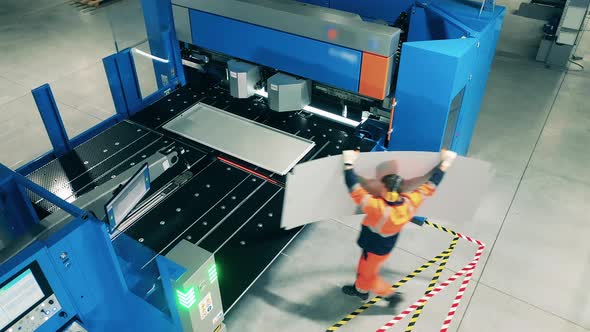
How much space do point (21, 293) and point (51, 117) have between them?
2.81 m

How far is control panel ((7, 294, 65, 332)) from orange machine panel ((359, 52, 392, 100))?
3.69 metres

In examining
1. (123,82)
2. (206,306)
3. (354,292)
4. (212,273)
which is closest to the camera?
(212,273)

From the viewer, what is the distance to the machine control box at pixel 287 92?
5.72 metres

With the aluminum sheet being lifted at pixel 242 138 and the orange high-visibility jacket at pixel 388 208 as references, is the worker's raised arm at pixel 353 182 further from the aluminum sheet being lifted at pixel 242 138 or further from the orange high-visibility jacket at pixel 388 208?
the aluminum sheet being lifted at pixel 242 138

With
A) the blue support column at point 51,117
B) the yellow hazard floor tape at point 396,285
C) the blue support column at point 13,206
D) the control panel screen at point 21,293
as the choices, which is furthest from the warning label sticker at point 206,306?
the blue support column at point 51,117

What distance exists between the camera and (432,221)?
17.7ft

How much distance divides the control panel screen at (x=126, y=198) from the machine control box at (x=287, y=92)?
7.91 feet

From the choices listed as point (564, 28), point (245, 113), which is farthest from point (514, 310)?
point (564, 28)

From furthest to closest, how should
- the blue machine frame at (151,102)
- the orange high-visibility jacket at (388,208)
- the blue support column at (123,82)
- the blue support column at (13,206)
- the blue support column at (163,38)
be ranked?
the blue support column at (163,38) → the blue support column at (123,82) → the orange high-visibility jacket at (388,208) → the blue support column at (13,206) → the blue machine frame at (151,102)

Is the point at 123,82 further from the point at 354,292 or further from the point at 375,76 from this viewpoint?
the point at 354,292

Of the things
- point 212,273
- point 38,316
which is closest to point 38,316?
point 38,316

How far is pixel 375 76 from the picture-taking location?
506 centimetres

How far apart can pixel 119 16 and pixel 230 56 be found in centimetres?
625

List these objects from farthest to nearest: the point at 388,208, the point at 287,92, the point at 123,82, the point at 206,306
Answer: the point at 287,92 → the point at 123,82 → the point at 388,208 → the point at 206,306
